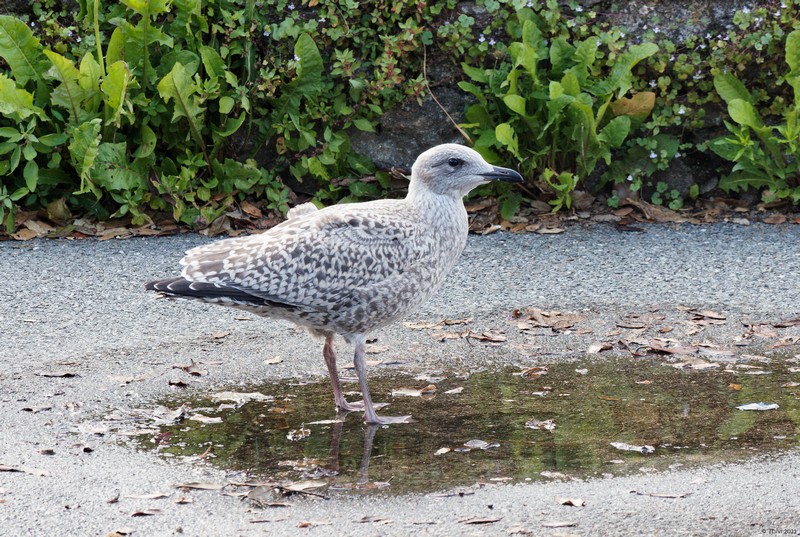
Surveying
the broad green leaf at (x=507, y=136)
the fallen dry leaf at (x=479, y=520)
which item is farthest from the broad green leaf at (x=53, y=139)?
the fallen dry leaf at (x=479, y=520)

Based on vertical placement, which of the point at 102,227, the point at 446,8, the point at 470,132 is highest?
the point at 446,8

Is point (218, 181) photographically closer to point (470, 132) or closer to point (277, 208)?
point (277, 208)

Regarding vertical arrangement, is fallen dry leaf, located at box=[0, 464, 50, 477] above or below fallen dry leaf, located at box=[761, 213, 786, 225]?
below

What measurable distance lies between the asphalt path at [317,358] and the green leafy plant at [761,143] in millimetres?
542

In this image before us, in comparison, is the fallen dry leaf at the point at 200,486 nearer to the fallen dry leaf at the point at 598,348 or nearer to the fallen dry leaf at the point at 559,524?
the fallen dry leaf at the point at 559,524

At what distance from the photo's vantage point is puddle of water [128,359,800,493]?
4867 mm

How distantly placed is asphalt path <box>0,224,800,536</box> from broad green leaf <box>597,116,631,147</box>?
2.45 feet

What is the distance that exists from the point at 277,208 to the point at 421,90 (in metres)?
1.66

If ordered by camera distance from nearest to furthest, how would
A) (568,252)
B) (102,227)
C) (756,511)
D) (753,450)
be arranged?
1. (756,511)
2. (753,450)
3. (568,252)
4. (102,227)

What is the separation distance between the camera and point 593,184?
984 centimetres

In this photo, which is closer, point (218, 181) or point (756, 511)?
point (756, 511)

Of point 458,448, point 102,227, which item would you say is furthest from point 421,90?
point 458,448

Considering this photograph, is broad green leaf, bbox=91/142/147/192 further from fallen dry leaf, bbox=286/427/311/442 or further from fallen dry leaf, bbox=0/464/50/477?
fallen dry leaf, bbox=0/464/50/477

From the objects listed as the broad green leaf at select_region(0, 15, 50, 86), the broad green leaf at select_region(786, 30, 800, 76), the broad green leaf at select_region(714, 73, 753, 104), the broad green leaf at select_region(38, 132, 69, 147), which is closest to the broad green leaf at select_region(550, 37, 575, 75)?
the broad green leaf at select_region(714, 73, 753, 104)
